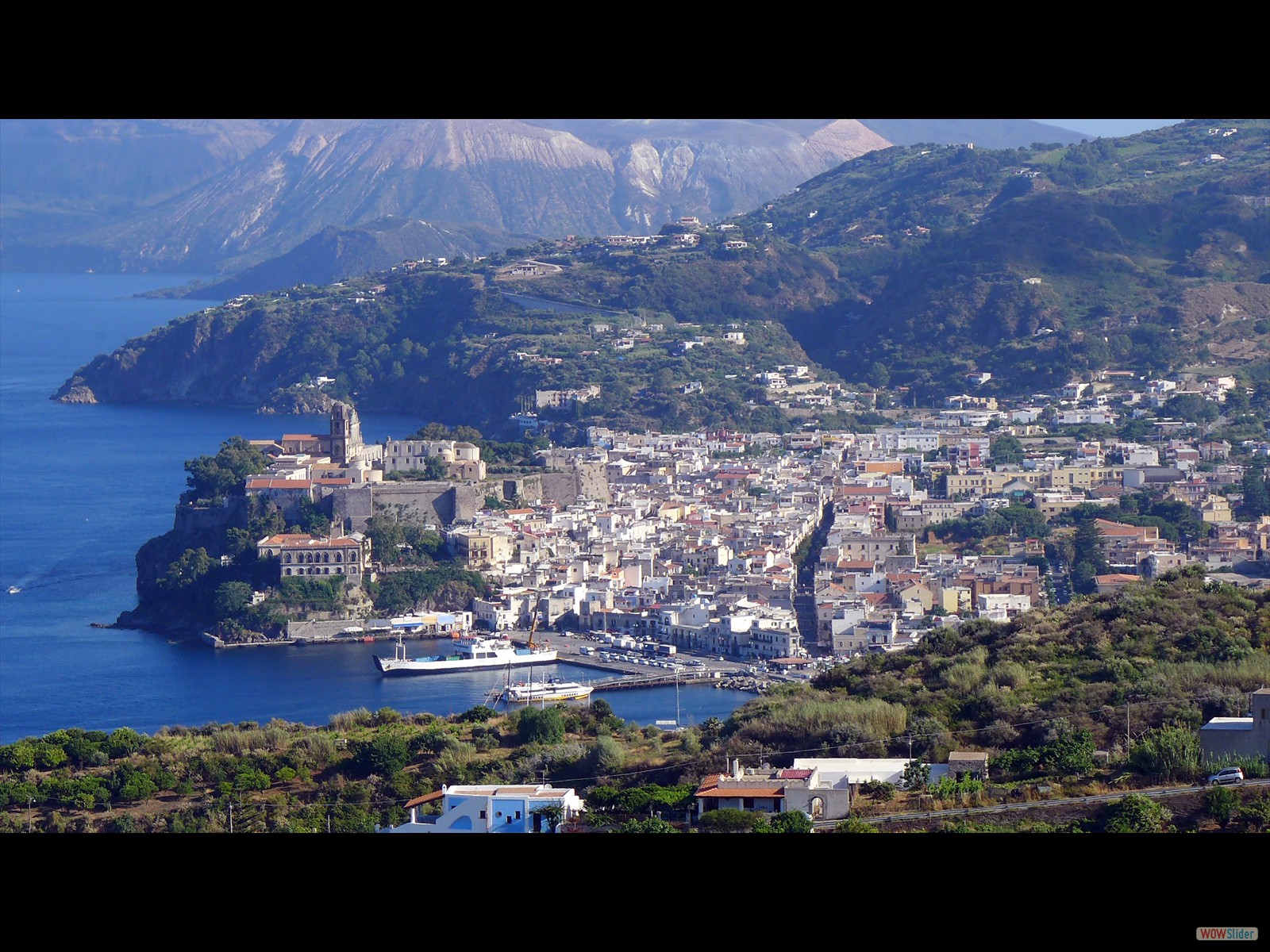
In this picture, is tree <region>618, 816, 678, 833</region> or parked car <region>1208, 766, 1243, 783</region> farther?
parked car <region>1208, 766, 1243, 783</region>

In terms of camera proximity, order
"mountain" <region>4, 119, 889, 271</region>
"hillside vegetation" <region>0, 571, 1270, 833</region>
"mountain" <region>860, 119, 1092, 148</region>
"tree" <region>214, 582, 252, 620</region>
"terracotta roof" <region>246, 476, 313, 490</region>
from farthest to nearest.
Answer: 1. "mountain" <region>860, 119, 1092, 148</region>
2. "mountain" <region>4, 119, 889, 271</region>
3. "terracotta roof" <region>246, 476, 313, 490</region>
4. "tree" <region>214, 582, 252, 620</region>
5. "hillside vegetation" <region>0, 571, 1270, 833</region>

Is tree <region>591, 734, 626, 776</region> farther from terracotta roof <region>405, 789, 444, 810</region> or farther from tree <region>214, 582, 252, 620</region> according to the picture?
tree <region>214, 582, 252, 620</region>

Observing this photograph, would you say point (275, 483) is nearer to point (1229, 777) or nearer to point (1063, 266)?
point (1229, 777)

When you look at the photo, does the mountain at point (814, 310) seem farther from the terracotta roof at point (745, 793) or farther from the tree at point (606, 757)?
the terracotta roof at point (745, 793)

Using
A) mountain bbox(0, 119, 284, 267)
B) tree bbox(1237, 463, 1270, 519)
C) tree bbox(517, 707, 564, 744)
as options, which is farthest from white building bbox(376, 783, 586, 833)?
mountain bbox(0, 119, 284, 267)

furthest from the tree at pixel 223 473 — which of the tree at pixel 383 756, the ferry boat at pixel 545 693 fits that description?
the tree at pixel 383 756
